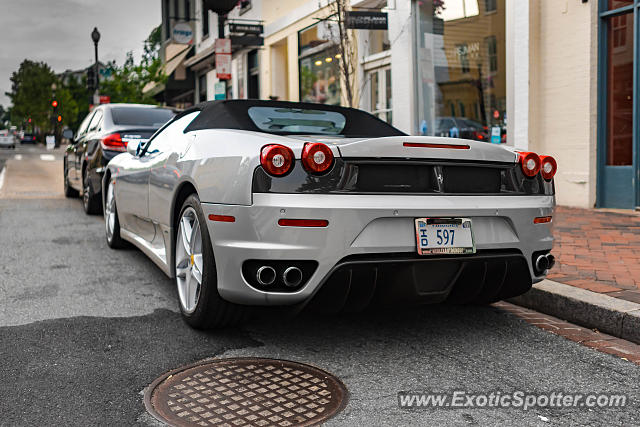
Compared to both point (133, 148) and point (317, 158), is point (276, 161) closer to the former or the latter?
point (317, 158)

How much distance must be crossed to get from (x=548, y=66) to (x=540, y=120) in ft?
2.56

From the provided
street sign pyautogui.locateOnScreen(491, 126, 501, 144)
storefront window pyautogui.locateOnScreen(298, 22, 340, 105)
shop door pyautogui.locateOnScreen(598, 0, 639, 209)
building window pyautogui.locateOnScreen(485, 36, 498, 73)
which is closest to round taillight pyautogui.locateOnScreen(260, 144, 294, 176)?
shop door pyautogui.locateOnScreen(598, 0, 639, 209)

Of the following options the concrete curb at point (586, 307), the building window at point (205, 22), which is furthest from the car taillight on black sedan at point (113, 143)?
the building window at point (205, 22)

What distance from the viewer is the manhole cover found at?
2.76m

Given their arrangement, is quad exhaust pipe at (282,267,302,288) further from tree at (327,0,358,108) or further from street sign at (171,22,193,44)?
street sign at (171,22,193,44)

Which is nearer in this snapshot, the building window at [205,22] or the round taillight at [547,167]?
the round taillight at [547,167]

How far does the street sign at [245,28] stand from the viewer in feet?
60.1

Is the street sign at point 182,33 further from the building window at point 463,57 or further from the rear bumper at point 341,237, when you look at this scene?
the rear bumper at point 341,237

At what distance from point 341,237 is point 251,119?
1.54 meters

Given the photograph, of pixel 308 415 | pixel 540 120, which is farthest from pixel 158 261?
pixel 540 120

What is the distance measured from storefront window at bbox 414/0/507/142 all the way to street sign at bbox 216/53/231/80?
3.67 meters

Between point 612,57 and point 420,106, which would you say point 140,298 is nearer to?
point 612,57

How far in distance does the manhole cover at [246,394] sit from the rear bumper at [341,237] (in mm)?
348

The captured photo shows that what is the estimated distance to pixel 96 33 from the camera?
100 ft
